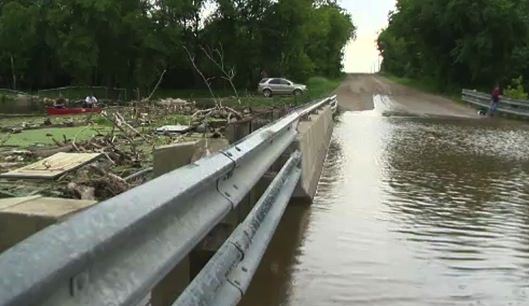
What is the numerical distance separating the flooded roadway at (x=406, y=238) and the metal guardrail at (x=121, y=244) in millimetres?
1761

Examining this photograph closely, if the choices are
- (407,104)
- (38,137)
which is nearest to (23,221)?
(38,137)

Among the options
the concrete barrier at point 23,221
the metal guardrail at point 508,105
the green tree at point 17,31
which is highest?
the green tree at point 17,31

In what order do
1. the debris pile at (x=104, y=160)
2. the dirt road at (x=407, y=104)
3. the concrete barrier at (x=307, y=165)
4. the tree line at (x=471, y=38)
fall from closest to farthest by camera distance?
the debris pile at (x=104, y=160) → the concrete barrier at (x=307, y=165) → the dirt road at (x=407, y=104) → the tree line at (x=471, y=38)

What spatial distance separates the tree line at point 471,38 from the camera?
49562 millimetres

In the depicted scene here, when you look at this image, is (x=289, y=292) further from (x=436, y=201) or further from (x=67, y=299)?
(x=436, y=201)

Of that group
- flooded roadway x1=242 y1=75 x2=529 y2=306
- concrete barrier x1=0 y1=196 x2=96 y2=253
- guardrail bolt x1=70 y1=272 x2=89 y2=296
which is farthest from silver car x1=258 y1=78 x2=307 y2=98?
guardrail bolt x1=70 y1=272 x2=89 y2=296

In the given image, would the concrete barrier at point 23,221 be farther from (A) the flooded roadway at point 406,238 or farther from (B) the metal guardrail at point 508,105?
(B) the metal guardrail at point 508,105

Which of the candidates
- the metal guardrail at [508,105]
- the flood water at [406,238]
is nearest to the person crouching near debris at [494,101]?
the metal guardrail at [508,105]

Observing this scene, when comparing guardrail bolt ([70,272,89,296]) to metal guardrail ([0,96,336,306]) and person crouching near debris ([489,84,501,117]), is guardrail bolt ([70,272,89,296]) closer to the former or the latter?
metal guardrail ([0,96,336,306])

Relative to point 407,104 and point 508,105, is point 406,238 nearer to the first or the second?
point 508,105

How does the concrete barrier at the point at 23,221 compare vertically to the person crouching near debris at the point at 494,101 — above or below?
above

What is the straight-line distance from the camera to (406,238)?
6.59 metres

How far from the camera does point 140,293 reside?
2.14 meters

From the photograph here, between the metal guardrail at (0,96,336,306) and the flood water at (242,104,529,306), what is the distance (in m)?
1.76
